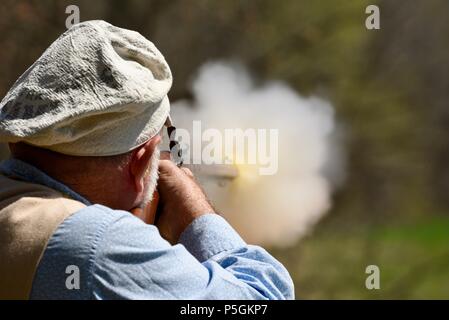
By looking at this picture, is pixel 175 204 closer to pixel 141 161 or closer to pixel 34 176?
pixel 141 161

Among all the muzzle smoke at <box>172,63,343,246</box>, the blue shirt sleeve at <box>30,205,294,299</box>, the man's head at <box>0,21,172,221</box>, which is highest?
the man's head at <box>0,21,172,221</box>

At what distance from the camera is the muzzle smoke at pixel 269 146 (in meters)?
6.30

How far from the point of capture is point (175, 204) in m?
2.08

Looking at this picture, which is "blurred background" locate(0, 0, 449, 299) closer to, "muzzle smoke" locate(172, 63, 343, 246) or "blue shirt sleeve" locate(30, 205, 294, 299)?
"muzzle smoke" locate(172, 63, 343, 246)

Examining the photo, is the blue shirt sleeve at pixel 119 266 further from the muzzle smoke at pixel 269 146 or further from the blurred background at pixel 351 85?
the blurred background at pixel 351 85

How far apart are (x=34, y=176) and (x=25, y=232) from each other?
0.14 m

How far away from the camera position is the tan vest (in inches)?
66.8

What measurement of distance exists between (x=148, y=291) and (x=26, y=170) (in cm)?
36

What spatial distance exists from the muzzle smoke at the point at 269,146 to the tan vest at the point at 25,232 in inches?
145

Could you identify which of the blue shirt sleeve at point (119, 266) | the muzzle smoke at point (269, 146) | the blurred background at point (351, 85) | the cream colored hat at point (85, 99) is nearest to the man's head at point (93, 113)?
the cream colored hat at point (85, 99)

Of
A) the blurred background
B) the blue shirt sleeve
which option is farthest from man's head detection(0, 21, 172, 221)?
the blurred background

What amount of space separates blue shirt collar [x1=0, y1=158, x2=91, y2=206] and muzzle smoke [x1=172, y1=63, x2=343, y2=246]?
11.9 feet

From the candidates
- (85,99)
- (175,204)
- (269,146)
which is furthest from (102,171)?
(269,146)

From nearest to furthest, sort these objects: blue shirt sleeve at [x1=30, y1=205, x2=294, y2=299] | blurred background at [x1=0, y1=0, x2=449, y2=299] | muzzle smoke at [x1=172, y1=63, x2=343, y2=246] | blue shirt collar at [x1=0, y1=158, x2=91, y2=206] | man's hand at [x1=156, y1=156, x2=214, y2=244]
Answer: blue shirt sleeve at [x1=30, y1=205, x2=294, y2=299], blue shirt collar at [x1=0, y1=158, x2=91, y2=206], man's hand at [x1=156, y1=156, x2=214, y2=244], muzzle smoke at [x1=172, y1=63, x2=343, y2=246], blurred background at [x1=0, y1=0, x2=449, y2=299]
